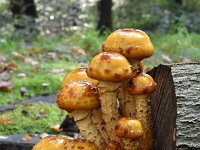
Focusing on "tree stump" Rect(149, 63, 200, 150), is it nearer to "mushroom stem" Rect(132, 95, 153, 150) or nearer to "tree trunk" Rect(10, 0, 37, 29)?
"mushroom stem" Rect(132, 95, 153, 150)

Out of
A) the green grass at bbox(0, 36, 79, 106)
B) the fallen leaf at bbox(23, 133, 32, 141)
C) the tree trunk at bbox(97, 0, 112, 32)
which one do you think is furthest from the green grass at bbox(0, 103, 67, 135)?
the tree trunk at bbox(97, 0, 112, 32)

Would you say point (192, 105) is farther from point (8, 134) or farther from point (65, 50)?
point (65, 50)

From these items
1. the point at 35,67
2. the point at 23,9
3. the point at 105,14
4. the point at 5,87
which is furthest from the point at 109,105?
the point at 105,14

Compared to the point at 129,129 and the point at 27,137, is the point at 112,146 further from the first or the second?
the point at 27,137

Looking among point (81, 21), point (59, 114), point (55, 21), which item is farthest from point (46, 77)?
point (81, 21)

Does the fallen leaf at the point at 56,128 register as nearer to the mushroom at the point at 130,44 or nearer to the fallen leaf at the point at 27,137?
the fallen leaf at the point at 27,137

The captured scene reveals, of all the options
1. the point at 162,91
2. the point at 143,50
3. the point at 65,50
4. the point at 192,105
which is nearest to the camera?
the point at 192,105
